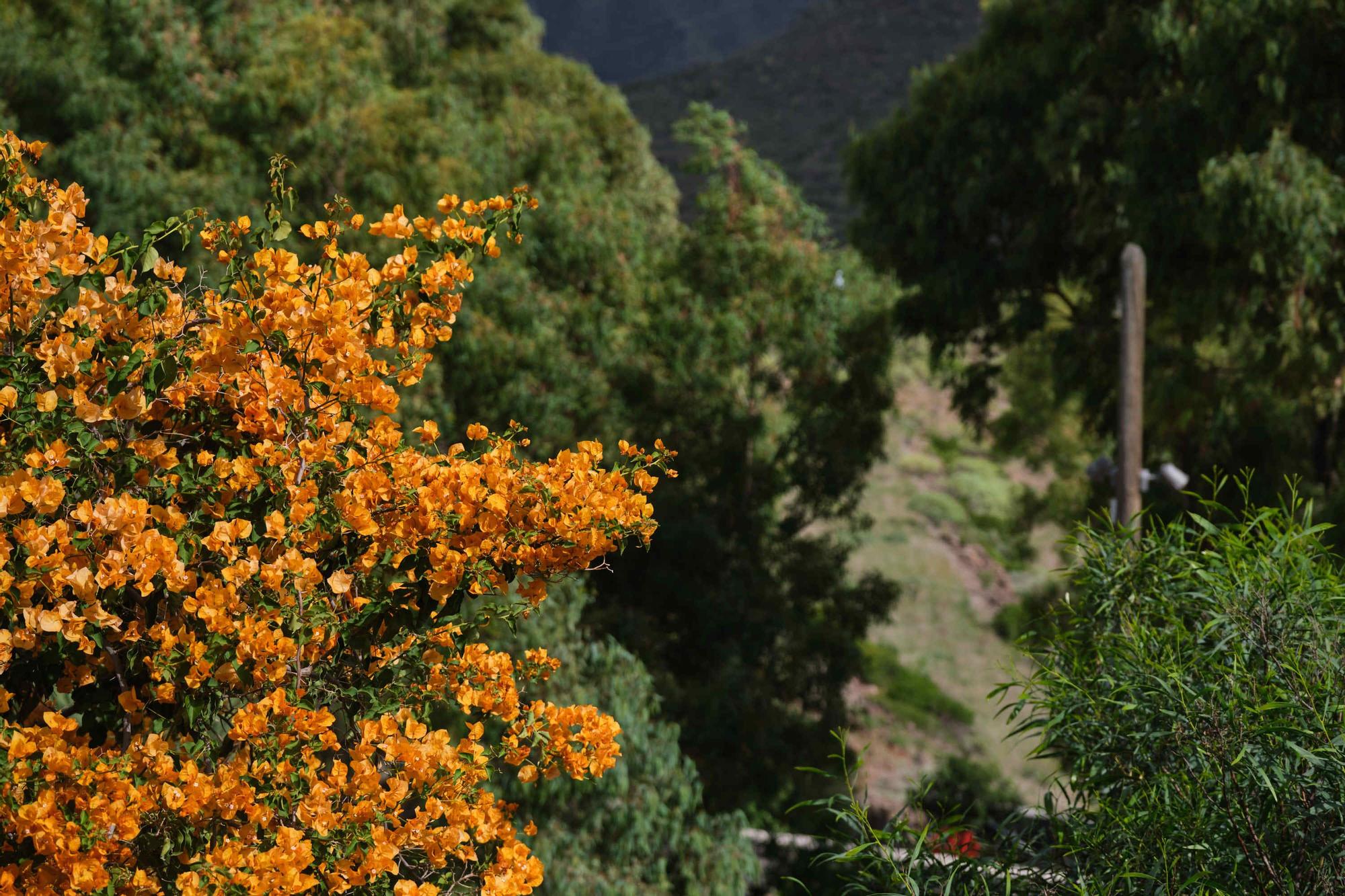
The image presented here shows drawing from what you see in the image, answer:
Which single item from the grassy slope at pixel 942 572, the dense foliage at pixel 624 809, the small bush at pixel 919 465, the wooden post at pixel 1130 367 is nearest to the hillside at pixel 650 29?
the grassy slope at pixel 942 572

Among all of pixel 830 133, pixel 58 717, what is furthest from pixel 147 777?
pixel 830 133

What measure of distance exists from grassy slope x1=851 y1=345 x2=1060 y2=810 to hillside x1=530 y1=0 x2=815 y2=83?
5773cm

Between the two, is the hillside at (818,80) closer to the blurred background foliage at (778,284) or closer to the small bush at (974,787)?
the small bush at (974,787)

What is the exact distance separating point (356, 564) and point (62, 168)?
10355 mm

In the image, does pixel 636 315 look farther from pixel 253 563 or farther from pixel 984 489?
pixel 984 489

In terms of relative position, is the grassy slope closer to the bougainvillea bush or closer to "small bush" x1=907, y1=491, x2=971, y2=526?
"small bush" x1=907, y1=491, x2=971, y2=526

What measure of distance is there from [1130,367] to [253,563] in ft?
23.4

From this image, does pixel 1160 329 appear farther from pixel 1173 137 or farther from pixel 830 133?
pixel 830 133

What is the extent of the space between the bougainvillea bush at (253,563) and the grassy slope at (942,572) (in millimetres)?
11023

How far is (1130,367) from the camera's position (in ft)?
26.7

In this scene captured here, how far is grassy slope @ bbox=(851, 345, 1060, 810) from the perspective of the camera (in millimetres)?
17484

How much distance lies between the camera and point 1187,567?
3670 mm

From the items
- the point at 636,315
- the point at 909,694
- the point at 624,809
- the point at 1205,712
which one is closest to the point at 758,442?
the point at 636,315

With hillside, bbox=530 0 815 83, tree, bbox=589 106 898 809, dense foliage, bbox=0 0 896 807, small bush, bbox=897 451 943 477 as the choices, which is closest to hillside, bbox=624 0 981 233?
hillside, bbox=530 0 815 83
